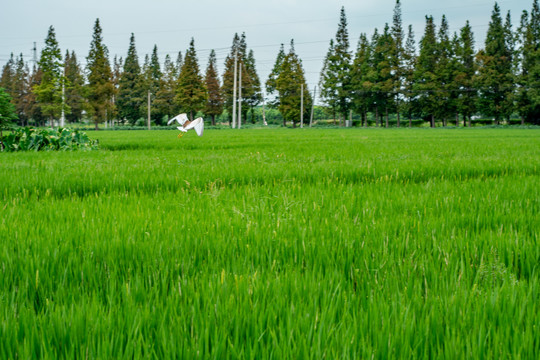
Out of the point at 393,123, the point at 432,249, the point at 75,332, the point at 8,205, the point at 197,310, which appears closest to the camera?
the point at 75,332

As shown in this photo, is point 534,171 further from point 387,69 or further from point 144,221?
point 387,69

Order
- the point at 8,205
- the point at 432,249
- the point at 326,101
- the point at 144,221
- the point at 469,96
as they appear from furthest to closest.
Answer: the point at 326,101 < the point at 469,96 < the point at 8,205 < the point at 144,221 < the point at 432,249

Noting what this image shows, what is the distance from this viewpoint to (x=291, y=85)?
240 ft

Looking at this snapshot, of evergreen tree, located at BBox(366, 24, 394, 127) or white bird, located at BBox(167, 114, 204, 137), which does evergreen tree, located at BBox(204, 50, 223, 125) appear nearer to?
evergreen tree, located at BBox(366, 24, 394, 127)

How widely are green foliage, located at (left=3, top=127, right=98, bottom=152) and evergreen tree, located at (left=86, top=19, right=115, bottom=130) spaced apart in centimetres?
5268

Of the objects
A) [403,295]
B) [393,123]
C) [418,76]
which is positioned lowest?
[403,295]

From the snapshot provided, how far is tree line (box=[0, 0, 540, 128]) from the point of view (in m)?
54.5

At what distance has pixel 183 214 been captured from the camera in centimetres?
273

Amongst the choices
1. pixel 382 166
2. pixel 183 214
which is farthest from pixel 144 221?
pixel 382 166

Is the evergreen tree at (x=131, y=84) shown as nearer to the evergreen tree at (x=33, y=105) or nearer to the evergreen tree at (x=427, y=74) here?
the evergreen tree at (x=33, y=105)

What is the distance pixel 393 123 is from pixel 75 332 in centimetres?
8166

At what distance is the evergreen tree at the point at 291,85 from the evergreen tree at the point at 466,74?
84.7ft

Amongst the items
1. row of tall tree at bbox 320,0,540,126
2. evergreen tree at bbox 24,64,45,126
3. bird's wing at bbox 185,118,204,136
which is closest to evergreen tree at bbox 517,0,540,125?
row of tall tree at bbox 320,0,540,126

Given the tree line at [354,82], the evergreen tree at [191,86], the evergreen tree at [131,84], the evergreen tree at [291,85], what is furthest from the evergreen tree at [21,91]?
the evergreen tree at [291,85]
